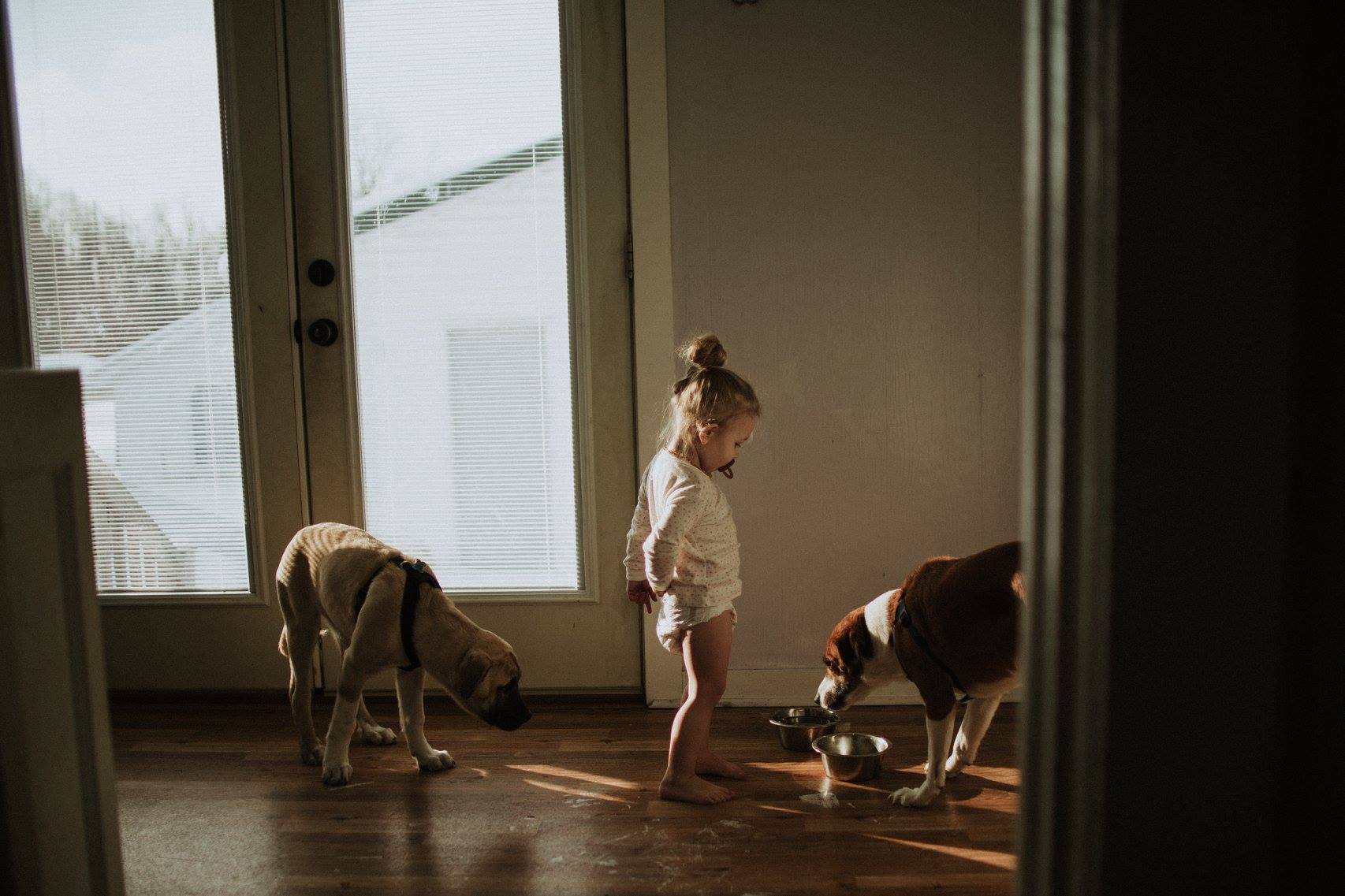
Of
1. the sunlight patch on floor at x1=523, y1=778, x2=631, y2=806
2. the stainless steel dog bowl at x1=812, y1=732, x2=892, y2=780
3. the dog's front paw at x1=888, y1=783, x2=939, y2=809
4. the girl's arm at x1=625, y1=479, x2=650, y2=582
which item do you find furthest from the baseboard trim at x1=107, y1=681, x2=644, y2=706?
the dog's front paw at x1=888, y1=783, x2=939, y2=809

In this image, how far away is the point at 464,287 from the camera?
9.75ft

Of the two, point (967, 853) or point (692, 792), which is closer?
point (967, 853)

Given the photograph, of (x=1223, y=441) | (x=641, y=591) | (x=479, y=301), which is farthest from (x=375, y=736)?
(x=1223, y=441)

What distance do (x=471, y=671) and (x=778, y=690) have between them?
110 centimetres

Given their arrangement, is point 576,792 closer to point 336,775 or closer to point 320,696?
point 336,775

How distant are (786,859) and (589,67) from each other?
7.29 ft

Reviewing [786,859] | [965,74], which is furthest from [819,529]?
[965,74]

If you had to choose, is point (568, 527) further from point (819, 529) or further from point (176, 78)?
point (176, 78)

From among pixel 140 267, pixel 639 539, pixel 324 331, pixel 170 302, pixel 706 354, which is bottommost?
pixel 639 539

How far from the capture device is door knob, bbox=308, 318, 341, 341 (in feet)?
9.77

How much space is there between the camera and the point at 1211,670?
3.36 feet

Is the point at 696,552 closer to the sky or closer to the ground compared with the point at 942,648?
closer to the sky

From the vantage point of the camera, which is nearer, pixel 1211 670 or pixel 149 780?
pixel 1211 670

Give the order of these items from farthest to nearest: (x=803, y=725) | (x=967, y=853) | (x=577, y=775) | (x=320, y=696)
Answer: (x=320, y=696) < (x=803, y=725) < (x=577, y=775) < (x=967, y=853)
